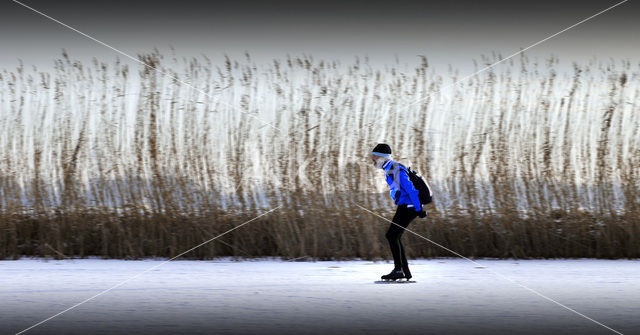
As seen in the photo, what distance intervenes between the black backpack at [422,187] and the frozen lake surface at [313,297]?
34.9 inches

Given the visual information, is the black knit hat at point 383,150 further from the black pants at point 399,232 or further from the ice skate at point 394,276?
the ice skate at point 394,276

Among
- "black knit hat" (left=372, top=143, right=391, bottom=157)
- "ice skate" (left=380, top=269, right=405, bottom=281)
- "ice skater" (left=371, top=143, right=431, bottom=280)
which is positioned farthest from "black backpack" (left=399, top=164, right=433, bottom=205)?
"ice skate" (left=380, top=269, right=405, bottom=281)

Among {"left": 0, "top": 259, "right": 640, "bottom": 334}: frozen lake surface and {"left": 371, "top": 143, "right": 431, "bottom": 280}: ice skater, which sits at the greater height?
{"left": 371, "top": 143, "right": 431, "bottom": 280}: ice skater

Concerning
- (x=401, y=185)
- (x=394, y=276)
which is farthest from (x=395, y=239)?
(x=401, y=185)

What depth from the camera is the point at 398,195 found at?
873cm

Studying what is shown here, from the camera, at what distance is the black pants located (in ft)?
28.7

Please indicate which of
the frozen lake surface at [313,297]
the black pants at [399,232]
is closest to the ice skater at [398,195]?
the black pants at [399,232]

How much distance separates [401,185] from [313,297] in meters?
1.63

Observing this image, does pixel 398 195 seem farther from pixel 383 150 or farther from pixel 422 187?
pixel 383 150

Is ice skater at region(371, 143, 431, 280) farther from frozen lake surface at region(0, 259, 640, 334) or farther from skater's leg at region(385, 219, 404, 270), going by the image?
frozen lake surface at region(0, 259, 640, 334)

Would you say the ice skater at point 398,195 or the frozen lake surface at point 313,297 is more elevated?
the ice skater at point 398,195

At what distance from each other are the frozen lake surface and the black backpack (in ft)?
2.91

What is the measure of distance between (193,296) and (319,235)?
399 cm

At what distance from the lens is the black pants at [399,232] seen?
8734mm
